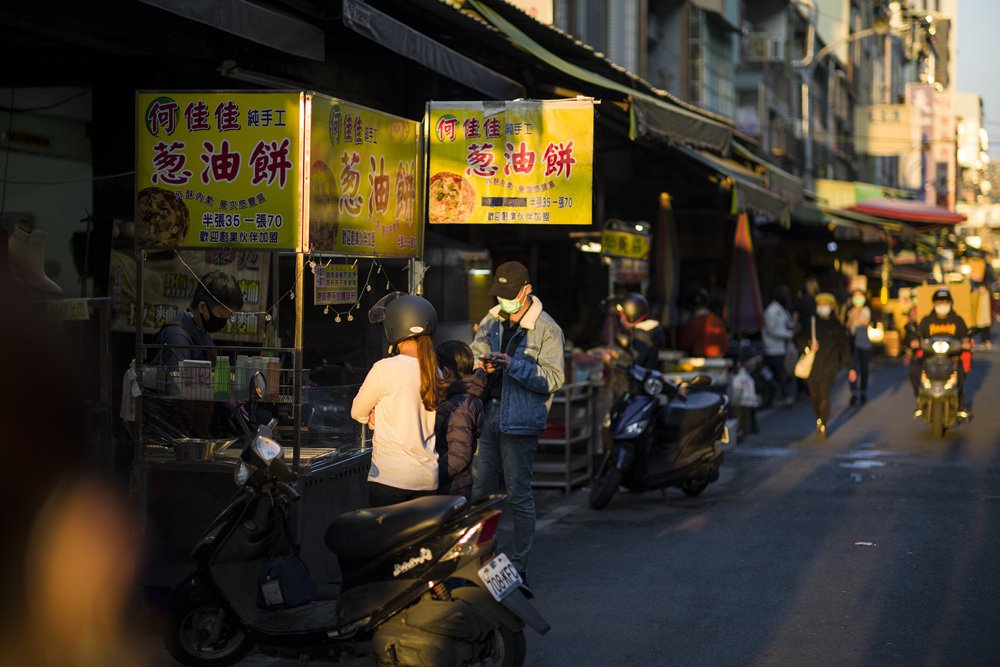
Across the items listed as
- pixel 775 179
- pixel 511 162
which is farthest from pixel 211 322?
pixel 775 179

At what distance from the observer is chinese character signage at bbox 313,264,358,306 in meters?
7.60

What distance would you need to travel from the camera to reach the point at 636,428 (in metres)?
10.4

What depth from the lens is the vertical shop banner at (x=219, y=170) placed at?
6.96 meters

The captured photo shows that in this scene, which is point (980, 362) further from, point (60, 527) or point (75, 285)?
point (60, 527)

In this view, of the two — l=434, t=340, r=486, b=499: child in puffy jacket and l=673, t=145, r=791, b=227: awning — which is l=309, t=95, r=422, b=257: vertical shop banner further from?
l=673, t=145, r=791, b=227: awning

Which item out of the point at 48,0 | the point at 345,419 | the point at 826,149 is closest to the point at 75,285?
the point at 48,0

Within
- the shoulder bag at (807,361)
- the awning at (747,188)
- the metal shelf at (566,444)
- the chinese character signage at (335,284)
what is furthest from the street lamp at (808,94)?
the chinese character signage at (335,284)

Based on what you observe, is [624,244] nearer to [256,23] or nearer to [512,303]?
[512,303]

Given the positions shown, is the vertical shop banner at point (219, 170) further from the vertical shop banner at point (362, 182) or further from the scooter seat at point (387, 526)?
the scooter seat at point (387, 526)

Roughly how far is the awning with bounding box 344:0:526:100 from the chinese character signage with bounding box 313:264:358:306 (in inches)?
67.7

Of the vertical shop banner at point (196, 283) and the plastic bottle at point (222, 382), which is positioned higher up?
the vertical shop banner at point (196, 283)

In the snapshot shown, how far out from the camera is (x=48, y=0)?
823 cm

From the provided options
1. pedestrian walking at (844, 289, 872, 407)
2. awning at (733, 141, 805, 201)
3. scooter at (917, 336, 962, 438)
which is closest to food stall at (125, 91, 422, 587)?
scooter at (917, 336, 962, 438)

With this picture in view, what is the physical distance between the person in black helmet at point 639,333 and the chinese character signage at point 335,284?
3904 millimetres
